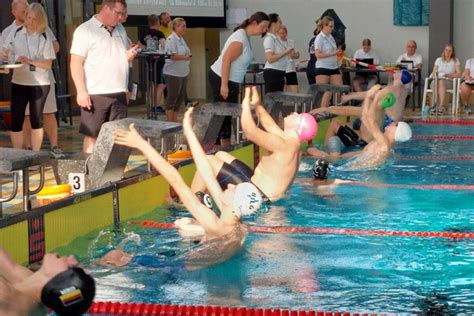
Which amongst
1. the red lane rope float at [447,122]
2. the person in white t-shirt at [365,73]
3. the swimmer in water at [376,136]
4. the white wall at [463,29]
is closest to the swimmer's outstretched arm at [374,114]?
the swimmer in water at [376,136]

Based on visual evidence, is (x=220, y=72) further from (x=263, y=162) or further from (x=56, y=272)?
(x=56, y=272)

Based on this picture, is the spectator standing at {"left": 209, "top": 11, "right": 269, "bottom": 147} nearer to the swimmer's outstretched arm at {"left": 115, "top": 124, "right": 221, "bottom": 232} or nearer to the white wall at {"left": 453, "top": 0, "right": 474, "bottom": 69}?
the swimmer's outstretched arm at {"left": 115, "top": 124, "right": 221, "bottom": 232}

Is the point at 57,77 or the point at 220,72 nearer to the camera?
the point at 220,72

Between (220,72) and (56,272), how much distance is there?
223 inches

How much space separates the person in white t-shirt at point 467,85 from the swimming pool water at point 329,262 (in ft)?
24.4

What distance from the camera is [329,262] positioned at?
5355 millimetres

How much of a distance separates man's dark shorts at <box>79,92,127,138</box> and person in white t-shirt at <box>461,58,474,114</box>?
29.5 ft

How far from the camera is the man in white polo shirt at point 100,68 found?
6492mm

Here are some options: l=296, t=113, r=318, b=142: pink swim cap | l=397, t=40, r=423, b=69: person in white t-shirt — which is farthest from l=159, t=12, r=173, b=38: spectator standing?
l=296, t=113, r=318, b=142: pink swim cap

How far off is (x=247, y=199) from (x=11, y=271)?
1908mm

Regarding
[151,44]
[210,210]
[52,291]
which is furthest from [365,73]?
[52,291]

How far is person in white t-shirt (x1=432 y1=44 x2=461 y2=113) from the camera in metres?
14.9

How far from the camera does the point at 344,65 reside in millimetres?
15180

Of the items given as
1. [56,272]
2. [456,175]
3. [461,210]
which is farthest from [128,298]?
[456,175]
